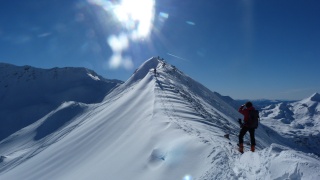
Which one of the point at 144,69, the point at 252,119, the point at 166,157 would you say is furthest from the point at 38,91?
the point at 252,119

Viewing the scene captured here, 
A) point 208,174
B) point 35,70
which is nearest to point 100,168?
point 208,174

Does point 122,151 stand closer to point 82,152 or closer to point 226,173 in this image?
point 82,152

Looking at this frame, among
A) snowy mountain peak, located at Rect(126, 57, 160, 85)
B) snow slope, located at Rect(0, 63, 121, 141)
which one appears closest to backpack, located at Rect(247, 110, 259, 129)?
snowy mountain peak, located at Rect(126, 57, 160, 85)

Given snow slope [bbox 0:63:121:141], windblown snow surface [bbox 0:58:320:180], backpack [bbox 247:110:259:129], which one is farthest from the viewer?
snow slope [bbox 0:63:121:141]

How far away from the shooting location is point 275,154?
400 inches

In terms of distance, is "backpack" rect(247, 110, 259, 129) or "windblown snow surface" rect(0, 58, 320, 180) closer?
"windblown snow surface" rect(0, 58, 320, 180)

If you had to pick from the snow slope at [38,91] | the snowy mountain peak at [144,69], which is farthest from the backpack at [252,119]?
the snow slope at [38,91]

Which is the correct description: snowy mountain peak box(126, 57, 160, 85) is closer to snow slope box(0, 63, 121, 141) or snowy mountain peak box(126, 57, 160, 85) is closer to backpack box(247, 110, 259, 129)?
snow slope box(0, 63, 121, 141)

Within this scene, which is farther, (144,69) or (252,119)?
(144,69)

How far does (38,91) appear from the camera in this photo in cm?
12375

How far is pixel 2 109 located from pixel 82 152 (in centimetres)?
10331

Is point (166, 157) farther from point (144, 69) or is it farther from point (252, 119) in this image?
point (144, 69)

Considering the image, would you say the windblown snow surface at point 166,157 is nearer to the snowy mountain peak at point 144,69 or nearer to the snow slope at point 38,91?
the snowy mountain peak at point 144,69

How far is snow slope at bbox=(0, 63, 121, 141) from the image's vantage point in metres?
106
